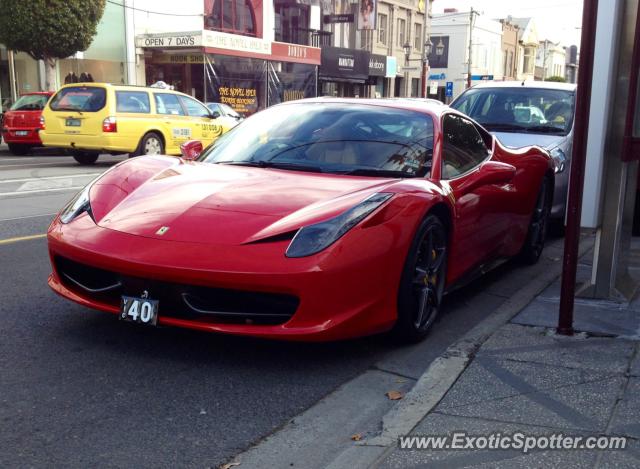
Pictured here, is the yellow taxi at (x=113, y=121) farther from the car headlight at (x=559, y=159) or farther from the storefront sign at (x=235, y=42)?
the storefront sign at (x=235, y=42)

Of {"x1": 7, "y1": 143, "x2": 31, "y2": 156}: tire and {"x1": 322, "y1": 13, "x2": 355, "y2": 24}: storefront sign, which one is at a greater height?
{"x1": 322, "y1": 13, "x2": 355, "y2": 24}: storefront sign

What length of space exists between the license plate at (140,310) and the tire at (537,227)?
148 inches

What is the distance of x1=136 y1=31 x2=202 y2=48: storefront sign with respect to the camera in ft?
87.1

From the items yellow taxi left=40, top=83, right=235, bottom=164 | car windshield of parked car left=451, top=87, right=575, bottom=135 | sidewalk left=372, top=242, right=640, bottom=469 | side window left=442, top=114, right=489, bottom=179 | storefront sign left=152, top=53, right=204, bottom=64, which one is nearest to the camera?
sidewalk left=372, top=242, right=640, bottom=469

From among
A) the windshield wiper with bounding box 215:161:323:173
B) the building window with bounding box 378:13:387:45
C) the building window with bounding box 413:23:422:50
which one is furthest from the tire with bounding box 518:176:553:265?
the building window with bounding box 413:23:422:50

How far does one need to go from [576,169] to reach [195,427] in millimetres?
2482

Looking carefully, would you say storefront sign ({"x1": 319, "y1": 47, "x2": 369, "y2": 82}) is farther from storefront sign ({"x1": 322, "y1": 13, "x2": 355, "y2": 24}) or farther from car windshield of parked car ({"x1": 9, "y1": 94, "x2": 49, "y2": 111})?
car windshield of parked car ({"x1": 9, "y1": 94, "x2": 49, "y2": 111})

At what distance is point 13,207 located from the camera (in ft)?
28.3

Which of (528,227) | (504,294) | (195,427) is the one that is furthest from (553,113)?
(195,427)

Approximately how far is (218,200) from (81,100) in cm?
1206

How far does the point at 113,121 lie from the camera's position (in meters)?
14.5

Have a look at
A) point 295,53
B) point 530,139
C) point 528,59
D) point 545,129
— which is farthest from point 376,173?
point 528,59

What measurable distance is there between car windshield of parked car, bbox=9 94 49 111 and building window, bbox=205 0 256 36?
13.5 meters

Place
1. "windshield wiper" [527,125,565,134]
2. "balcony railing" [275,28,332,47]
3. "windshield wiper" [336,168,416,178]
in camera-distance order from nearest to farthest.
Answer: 1. "windshield wiper" [336,168,416,178]
2. "windshield wiper" [527,125,565,134]
3. "balcony railing" [275,28,332,47]
